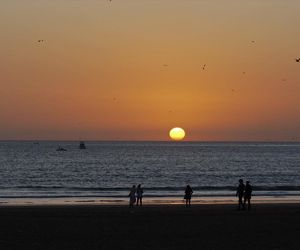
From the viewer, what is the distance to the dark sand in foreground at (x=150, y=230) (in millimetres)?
19922

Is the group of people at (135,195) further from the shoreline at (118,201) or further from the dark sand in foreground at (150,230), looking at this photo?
the dark sand in foreground at (150,230)

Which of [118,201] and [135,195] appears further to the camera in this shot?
[118,201]

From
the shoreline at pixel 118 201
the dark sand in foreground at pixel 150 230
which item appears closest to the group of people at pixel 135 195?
the shoreline at pixel 118 201

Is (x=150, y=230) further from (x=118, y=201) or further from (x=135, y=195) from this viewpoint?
(x=118, y=201)

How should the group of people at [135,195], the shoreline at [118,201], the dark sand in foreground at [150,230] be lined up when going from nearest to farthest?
the dark sand in foreground at [150,230] < the group of people at [135,195] < the shoreline at [118,201]

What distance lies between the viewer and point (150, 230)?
2345 cm

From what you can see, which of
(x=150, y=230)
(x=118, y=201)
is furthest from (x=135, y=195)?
(x=150, y=230)

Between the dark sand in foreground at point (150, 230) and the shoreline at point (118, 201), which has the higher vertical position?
the shoreline at point (118, 201)

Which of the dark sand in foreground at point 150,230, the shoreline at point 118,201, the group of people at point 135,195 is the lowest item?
the dark sand in foreground at point 150,230

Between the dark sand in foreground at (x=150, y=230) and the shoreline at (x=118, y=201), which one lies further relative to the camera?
the shoreline at (x=118, y=201)

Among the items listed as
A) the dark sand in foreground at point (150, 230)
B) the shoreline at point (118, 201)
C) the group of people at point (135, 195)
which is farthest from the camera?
the shoreline at point (118, 201)

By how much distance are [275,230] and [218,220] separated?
157 inches

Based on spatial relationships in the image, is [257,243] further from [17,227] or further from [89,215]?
[89,215]

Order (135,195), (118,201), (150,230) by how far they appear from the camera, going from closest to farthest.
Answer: (150,230), (135,195), (118,201)
